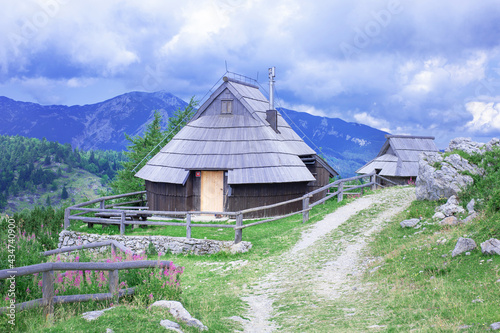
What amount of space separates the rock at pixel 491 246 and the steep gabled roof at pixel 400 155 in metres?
21.2

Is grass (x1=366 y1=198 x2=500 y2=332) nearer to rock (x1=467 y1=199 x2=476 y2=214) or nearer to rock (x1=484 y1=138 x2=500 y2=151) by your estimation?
rock (x1=467 y1=199 x2=476 y2=214)

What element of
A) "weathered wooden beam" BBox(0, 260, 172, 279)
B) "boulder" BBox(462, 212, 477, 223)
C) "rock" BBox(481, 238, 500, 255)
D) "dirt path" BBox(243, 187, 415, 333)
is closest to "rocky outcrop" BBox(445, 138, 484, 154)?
"dirt path" BBox(243, 187, 415, 333)

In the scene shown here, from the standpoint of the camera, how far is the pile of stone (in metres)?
15.0

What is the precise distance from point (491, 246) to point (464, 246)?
0.66 m

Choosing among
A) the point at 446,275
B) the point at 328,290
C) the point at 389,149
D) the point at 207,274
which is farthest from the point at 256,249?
the point at 389,149

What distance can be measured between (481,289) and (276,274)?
572cm

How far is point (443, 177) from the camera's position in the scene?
15.3 metres

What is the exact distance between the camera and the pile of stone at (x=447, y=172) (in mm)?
14953

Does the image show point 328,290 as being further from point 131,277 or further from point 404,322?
point 131,277

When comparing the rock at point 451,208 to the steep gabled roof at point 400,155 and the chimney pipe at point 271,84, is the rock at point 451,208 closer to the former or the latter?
the chimney pipe at point 271,84

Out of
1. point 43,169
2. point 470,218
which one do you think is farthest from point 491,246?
point 43,169

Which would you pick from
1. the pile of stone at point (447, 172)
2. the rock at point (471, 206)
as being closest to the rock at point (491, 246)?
the rock at point (471, 206)

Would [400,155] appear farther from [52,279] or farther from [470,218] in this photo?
[52,279]

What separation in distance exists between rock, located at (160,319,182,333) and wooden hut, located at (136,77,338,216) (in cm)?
1404
